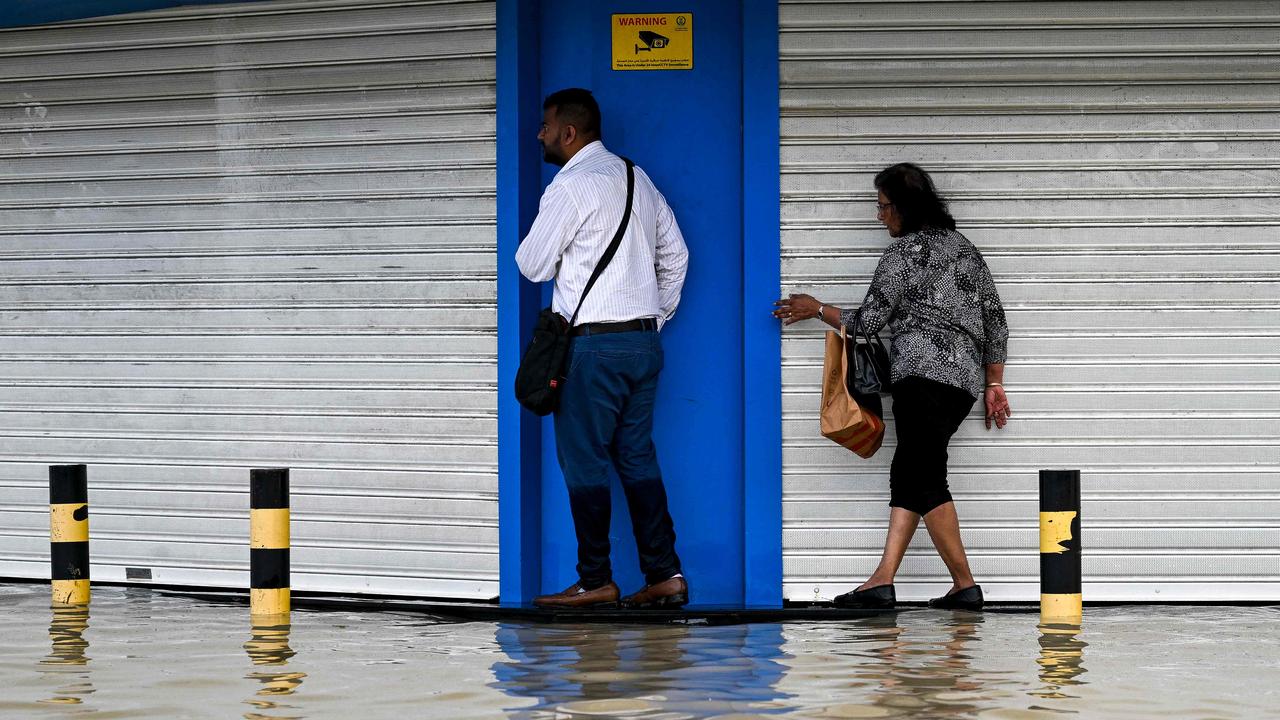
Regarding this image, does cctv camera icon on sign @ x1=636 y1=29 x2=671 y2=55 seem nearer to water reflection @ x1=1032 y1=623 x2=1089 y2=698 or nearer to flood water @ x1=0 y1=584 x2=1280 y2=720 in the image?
flood water @ x1=0 y1=584 x2=1280 y2=720

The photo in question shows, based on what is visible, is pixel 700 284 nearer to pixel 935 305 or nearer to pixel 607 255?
pixel 607 255

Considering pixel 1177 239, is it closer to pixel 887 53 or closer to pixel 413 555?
pixel 887 53

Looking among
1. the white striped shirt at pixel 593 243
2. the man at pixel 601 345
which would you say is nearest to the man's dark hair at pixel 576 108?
the man at pixel 601 345

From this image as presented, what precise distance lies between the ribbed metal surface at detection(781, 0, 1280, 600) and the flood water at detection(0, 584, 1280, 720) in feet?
1.68

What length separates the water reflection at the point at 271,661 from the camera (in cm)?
428

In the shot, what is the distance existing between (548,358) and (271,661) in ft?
6.30

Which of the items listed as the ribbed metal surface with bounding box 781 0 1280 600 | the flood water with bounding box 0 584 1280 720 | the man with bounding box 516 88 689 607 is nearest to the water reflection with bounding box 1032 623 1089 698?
the flood water with bounding box 0 584 1280 720

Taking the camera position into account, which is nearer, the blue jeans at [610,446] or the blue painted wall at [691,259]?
the blue jeans at [610,446]

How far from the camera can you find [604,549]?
6.57 metres

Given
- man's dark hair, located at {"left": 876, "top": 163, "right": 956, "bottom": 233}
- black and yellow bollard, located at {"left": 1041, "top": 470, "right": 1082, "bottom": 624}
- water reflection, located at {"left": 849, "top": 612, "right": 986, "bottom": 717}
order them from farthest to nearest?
man's dark hair, located at {"left": 876, "top": 163, "right": 956, "bottom": 233}, black and yellow bollard, located at {"left": 1041, "top": 470, "right": 1082, "bottom": 624}, water reflection, located at {"left": 849, "top": 612, "right": 986, "bottom": 717}

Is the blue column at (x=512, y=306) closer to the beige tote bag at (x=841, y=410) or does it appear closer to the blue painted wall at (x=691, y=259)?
the blue painted wall at (x=691, y=259)

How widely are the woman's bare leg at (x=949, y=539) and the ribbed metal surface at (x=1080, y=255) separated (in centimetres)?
36

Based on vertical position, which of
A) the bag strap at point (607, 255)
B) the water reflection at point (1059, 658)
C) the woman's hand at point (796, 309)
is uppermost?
the bag strap at point (607, 255)

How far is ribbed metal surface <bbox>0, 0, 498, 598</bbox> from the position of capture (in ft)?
23.2
